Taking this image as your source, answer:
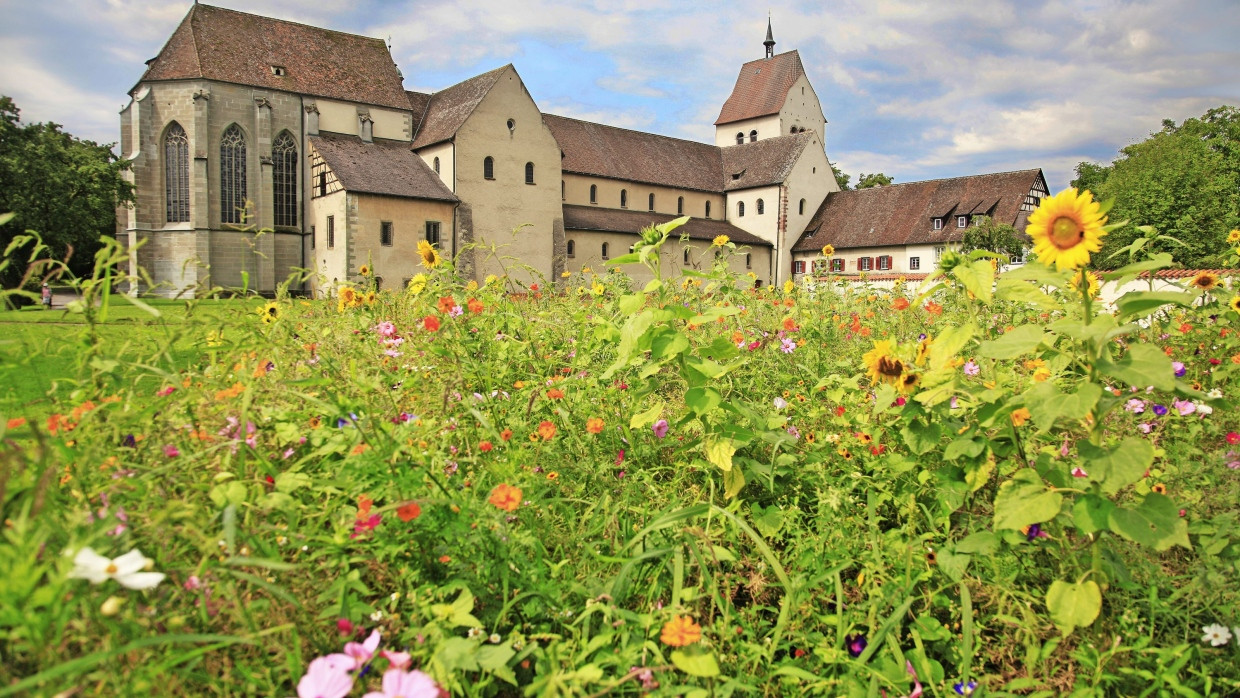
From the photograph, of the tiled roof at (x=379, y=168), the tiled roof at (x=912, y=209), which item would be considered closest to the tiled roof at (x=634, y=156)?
the tiled roof at (x=912, y=209)

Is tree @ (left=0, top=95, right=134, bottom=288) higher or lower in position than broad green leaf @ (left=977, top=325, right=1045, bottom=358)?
higher

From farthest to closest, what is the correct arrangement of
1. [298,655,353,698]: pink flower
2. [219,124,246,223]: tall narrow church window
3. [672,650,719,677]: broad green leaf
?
[219,124,246,223]: tall narrow church window < [672,650,719,677]: broad green leaf < [298,655,353,698]: pink flower

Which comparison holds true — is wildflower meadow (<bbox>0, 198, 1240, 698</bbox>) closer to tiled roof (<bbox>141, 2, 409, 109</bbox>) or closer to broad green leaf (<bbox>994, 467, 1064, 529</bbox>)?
broad green leaf (<bbox>994, 467, 1064, 529</bbox>)

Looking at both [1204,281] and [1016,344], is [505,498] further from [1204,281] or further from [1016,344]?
[1204,281]

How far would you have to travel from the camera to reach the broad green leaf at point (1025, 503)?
1.69 metres

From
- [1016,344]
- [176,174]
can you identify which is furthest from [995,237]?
[176,174]

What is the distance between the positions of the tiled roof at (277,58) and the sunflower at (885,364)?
3376 cm

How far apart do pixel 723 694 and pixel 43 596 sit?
52.0 inches

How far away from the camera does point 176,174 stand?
29.6 m

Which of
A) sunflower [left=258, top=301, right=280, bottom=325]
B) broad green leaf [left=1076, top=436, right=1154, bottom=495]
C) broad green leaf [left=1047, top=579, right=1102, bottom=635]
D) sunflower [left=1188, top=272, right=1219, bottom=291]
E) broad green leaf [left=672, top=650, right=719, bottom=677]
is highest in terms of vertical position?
sunflower [left=1188, top=272, right=1219, bottom=291]

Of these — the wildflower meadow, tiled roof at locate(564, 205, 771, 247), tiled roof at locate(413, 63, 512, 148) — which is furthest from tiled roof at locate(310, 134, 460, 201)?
the wildflower meadow

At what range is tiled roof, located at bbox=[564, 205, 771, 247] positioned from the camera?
35188 mm

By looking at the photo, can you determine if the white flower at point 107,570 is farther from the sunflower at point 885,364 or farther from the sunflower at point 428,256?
the sunflower at point 428,256

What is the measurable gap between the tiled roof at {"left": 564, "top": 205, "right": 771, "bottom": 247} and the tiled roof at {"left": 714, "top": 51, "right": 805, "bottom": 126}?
36.9 ft
